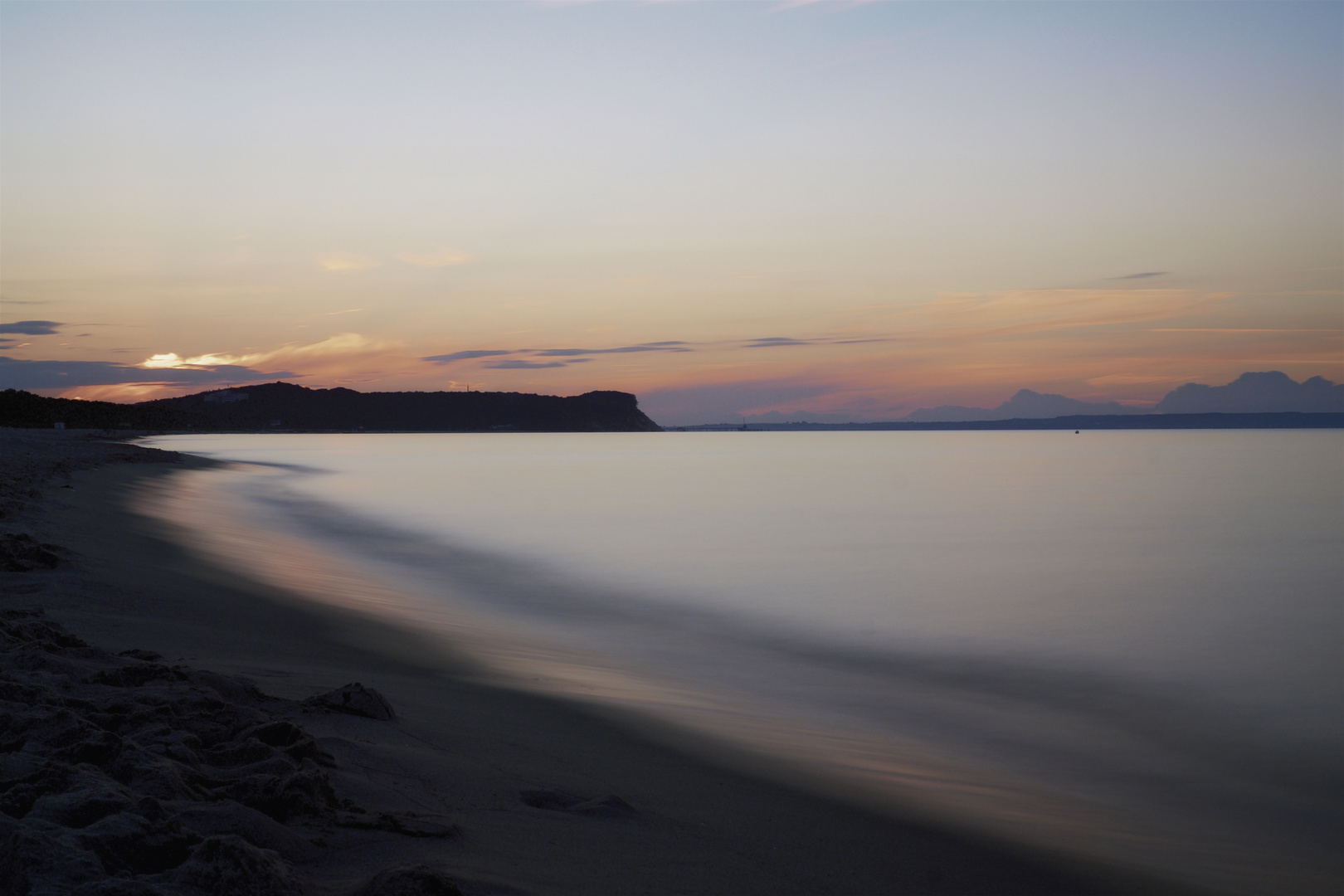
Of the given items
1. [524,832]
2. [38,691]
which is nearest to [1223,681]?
[524,832]

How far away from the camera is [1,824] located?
2723mm

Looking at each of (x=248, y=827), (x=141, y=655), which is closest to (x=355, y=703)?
(x=141, y=655)

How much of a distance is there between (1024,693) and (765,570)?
7.44 metres

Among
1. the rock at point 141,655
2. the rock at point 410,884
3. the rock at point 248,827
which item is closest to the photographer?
the rock at point 410,884

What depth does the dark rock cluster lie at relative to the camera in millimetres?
2621

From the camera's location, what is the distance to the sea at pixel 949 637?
17.0 feet

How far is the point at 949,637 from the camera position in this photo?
1018 cm

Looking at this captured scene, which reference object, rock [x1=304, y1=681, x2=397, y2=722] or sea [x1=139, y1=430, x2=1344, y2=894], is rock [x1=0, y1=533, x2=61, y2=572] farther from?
rock [x1=304, y1=681, x2=397, y2=722]

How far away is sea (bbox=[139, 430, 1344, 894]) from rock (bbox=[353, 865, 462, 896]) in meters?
2.66

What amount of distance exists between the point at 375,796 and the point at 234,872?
40.8 inches

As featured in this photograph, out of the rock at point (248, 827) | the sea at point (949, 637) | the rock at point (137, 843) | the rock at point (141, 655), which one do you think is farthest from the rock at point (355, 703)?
the rock at point (137, 843)

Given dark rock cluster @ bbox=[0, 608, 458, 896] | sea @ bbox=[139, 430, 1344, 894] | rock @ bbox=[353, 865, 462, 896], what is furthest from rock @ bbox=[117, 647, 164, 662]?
rock @ bbox=[353, 865, 462, 896]

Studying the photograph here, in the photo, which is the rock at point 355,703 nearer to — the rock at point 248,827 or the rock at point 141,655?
the rock at point 141,655

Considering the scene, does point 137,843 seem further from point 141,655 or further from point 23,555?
point 23,555
